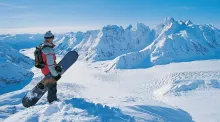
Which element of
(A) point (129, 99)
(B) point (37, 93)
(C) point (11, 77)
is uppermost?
(B) point (37, 93)

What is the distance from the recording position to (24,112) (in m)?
11.0

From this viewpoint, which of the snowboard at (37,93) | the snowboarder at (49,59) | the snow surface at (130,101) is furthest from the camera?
the snowboard at (37,93)

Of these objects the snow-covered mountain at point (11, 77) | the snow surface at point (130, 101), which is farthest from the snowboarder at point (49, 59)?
the snow-covered mountain at point (11, 77)

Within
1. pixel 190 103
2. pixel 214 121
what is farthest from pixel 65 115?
pixel 190 103

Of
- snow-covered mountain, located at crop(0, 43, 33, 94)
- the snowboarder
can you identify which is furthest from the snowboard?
snow-covered mountain, located at crop(0, 43, 33, 94)

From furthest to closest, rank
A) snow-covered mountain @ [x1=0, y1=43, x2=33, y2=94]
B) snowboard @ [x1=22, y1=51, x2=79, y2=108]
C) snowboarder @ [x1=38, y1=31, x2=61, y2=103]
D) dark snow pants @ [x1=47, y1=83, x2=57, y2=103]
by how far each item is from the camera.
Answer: snow-covered mountain @ [x1=0, y1=43, x2=33, y2=94], dark snow pants @ [x1=47, y1=83, x2=57, y2=103], snowboard @ [x1=22, y1=51, x2=79, y2=108], snowboarder @ [x1=38, y1=31, x2=61, y2=103]

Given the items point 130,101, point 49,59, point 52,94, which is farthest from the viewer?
point 130,101

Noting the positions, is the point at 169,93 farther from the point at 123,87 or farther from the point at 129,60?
the point at 129,60

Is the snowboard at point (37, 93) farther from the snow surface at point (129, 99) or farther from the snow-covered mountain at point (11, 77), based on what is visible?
the snow-covered mountain at point (11, 77)

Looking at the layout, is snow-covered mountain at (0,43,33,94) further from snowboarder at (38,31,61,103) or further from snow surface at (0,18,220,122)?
snowboarder at (38,31,61,103)

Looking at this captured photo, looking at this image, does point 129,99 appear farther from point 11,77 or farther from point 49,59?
point 11,77

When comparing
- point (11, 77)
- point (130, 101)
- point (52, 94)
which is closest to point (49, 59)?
point (52, 94)

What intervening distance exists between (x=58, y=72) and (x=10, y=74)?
550 ft

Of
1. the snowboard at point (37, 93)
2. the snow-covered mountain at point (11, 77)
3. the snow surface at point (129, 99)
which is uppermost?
the snowboard at point (37, 93)
